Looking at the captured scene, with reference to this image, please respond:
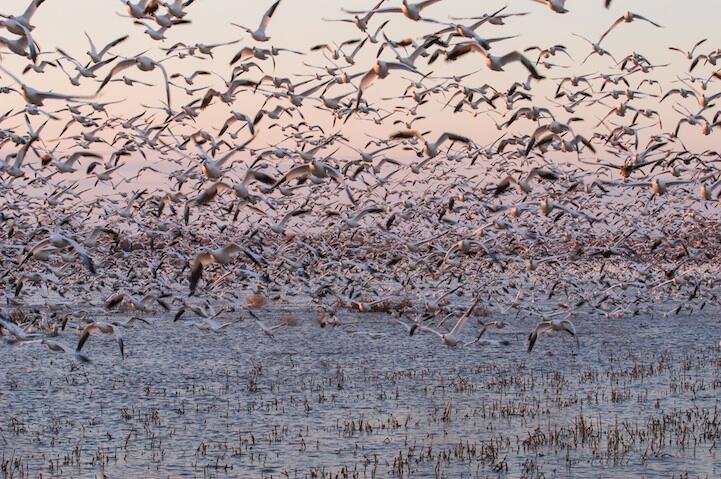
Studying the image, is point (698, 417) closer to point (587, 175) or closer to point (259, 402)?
point (587, 175)

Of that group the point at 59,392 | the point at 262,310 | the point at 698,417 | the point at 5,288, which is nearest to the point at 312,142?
the point at 59,392

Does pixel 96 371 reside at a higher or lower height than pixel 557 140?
lower

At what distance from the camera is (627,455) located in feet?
59.5

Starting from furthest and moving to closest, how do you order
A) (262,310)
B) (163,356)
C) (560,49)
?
(262,310) → (163,356) → (560,49)

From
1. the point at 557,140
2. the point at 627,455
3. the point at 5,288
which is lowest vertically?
the point at 627,455

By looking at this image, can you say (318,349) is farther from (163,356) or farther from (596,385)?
(596,385)

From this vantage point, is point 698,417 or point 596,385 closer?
point 698,417

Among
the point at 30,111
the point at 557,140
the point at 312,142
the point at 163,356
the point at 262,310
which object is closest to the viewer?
the point at 30,111

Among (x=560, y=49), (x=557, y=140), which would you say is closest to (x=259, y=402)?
(x=557, y=140)

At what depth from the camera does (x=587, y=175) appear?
85.3ft

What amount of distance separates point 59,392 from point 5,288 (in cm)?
2261

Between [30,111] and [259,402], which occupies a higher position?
[30,111]

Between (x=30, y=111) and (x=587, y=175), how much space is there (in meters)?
12.5

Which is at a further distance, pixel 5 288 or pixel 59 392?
pixel 5 288
